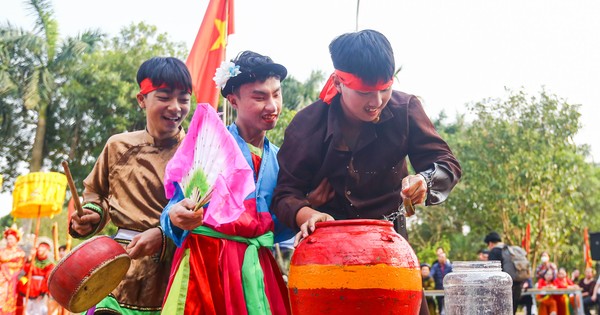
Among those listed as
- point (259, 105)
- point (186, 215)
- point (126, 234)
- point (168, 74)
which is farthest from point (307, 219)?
point (168, 74)

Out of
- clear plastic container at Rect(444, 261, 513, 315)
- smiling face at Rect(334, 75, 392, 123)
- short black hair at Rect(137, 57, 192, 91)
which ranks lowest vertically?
clear plastic container at Rect(444, 261, 513, 315)

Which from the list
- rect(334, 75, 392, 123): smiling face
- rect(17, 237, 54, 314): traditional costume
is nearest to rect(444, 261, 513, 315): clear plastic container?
rect(334, 75, 392, 123): smiling face

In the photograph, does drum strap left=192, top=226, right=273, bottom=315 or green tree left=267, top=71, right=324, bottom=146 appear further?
green tree left=267, top=71, right=324, bottom=146

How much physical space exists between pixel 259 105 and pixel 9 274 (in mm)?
9787

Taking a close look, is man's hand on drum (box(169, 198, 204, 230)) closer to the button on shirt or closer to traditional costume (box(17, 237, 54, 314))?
the button on shirt

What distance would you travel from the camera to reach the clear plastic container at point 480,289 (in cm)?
423

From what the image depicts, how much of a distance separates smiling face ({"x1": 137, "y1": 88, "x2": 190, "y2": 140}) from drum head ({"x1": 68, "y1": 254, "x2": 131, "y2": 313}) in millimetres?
869

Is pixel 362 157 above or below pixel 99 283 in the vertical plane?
above

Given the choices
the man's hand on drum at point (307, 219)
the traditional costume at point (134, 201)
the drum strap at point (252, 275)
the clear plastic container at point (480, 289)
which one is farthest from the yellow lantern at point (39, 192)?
the man's hand on drum at point (307, 219)

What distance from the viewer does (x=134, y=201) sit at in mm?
3781

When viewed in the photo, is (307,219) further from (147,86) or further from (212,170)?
(147,86)

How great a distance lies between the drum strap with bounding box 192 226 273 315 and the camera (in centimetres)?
318

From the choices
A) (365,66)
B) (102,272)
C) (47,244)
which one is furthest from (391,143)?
(47,244)

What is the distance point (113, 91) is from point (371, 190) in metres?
21.9
